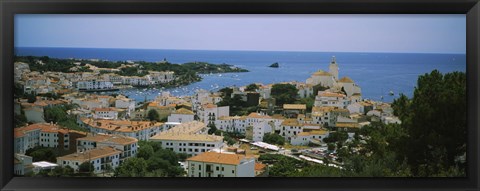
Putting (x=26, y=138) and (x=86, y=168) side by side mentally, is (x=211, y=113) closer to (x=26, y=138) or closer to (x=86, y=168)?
(x=86, y=168)

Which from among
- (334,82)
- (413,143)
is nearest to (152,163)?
(334,82)

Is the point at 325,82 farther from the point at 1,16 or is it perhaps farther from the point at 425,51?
the point at 1,16

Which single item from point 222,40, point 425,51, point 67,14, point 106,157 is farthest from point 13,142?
point 425,51

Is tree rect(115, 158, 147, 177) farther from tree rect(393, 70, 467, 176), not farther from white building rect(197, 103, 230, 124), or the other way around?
tree rect(393, 70, 467, 176)

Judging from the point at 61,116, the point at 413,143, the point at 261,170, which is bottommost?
the point at 261,170

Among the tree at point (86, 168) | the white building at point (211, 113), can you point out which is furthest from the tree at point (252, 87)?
the tree at point (86, 168)
